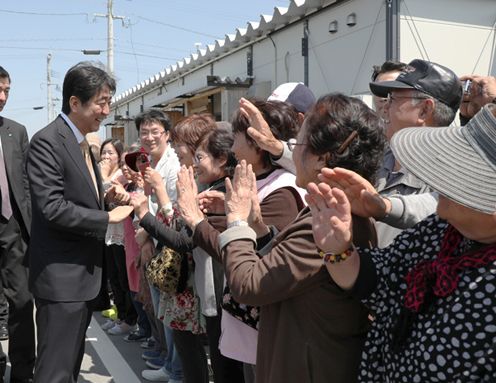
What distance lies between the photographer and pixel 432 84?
231 centimetres

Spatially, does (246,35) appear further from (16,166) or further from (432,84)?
(432,84)

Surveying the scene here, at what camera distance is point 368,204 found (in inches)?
66.9

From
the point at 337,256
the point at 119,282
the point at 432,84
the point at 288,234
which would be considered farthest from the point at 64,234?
the point at 119,282

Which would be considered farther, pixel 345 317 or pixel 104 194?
pixel 104 194

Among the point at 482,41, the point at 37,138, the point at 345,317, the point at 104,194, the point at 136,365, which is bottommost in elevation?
the point at 136,365

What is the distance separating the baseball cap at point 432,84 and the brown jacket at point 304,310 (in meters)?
0.94

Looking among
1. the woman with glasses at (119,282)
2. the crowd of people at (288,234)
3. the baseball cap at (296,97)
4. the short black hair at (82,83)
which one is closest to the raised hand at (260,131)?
the crowd of people at (288,234)

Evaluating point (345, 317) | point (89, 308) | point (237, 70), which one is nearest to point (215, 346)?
point (89, 308)

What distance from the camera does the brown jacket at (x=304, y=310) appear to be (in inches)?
62.6

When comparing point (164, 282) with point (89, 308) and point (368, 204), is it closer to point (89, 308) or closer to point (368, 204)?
point (89, 308)

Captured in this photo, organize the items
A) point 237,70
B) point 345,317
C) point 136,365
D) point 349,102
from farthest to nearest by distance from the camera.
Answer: point 237,70 < point 136,365 < point 349,102 < point 345,317

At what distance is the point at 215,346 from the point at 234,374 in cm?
18

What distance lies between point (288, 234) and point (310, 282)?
0.60 feet

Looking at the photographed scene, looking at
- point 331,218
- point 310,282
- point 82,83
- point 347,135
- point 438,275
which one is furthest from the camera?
point 82,83
